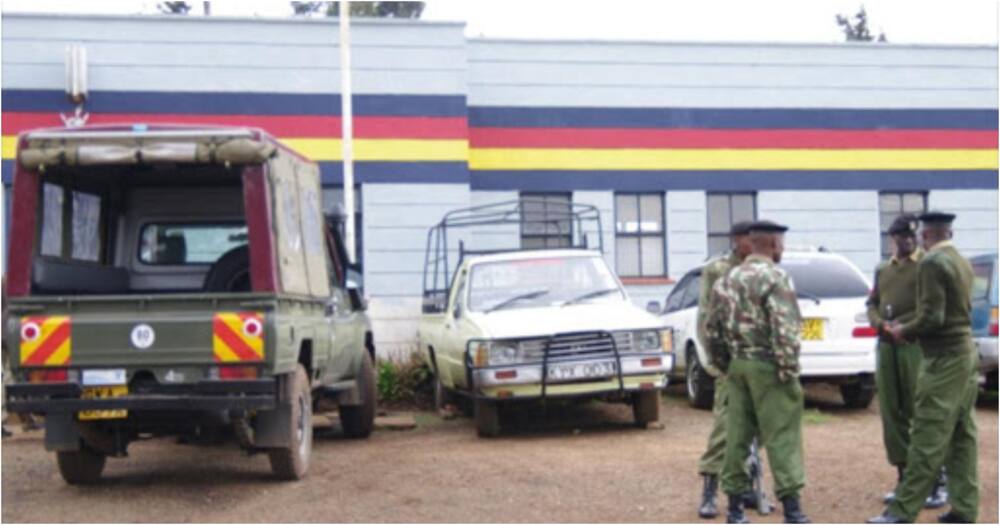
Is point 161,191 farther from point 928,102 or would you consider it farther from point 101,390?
point 928,102

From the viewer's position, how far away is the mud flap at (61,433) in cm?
914

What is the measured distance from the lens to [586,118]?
20.0 m

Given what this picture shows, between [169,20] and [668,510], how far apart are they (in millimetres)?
12712

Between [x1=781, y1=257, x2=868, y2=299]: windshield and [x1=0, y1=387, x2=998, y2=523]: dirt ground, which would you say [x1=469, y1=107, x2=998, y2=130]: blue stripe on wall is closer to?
[x1=781, y1=257, x2=868, y2=299]: windshield

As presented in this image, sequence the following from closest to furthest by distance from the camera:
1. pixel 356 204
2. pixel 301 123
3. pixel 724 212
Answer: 1. pixel 301 123
2. pixel 356 204
3. pixel 724 212

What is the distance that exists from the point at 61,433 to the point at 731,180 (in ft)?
43.2

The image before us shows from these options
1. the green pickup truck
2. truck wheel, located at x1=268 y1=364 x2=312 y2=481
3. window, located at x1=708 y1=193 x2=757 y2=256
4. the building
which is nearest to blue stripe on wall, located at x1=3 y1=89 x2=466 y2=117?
the building

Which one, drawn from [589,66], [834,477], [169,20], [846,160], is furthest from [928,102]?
[834,477]

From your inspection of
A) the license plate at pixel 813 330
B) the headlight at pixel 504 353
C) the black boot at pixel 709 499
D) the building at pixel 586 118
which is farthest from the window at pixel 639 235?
the black boot at pixel 709 499

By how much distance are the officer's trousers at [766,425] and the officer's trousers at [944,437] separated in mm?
624

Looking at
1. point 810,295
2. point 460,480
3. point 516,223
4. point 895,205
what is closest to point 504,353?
point 460,480

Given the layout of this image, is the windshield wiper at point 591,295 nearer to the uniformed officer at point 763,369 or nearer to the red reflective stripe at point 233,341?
the red reflective stripe at point 233,341

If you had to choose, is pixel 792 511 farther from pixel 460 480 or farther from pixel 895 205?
pixel 895 205

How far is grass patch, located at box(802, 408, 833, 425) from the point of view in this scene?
12900 millimetres
